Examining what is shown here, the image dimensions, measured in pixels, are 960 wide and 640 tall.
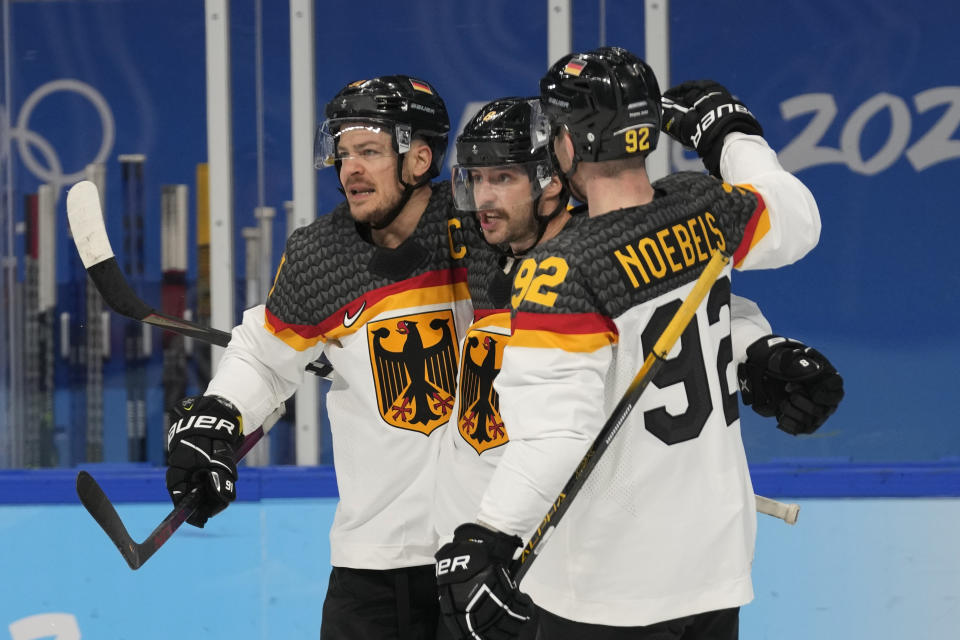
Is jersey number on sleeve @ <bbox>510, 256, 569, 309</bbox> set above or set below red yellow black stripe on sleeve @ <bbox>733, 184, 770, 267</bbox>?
below

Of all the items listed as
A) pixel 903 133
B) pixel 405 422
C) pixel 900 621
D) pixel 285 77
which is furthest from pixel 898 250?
pixel 405 422

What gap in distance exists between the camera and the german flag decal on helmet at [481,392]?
1919mm

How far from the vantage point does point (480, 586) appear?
150 centimetres

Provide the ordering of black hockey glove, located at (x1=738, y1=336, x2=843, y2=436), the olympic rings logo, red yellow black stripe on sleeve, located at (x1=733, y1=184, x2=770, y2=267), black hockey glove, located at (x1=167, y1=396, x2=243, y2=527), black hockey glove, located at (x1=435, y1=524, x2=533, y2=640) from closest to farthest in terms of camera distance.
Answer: black hockey glove, located at (x1=435, y1=524, x2=533, y2=640) < red yellow black stripe on sleeve, located at (x1=733, y1=184, x2=770, y2=267) < black hockey glove, located at (x1=738, y1=336, x2=843, y2=436) < black hockey glove, located at (x1=167, y1=396, x2=243, y2=527) < the olympic rings logo

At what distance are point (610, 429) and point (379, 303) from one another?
0.64 meters

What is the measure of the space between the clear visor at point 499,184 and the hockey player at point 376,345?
0.15m


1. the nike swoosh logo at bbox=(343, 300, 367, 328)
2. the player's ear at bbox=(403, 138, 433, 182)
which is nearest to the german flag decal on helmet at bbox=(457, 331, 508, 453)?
Result: the nike swoosh logo at bbox=(343, 300, 367, 328)

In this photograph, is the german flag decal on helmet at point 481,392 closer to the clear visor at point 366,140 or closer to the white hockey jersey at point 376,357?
the white hockey jersey at point 376,357

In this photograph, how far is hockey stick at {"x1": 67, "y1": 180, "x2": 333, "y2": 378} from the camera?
86.0 inches

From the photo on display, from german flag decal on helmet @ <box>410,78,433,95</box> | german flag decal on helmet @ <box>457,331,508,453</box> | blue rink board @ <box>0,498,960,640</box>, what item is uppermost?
german flag decal on helmet @ <box>410,78,433,95</box>

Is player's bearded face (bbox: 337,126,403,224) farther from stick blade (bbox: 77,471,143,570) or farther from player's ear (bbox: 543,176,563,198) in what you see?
stick blade (bbox: 77,471,143,570)

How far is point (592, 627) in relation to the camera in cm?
168

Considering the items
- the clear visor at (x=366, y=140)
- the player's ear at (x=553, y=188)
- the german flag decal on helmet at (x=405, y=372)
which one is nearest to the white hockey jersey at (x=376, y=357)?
the german flag decal on helmet at (x=405, y=372)

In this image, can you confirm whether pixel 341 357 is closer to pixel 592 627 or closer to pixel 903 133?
pixel 592 627
